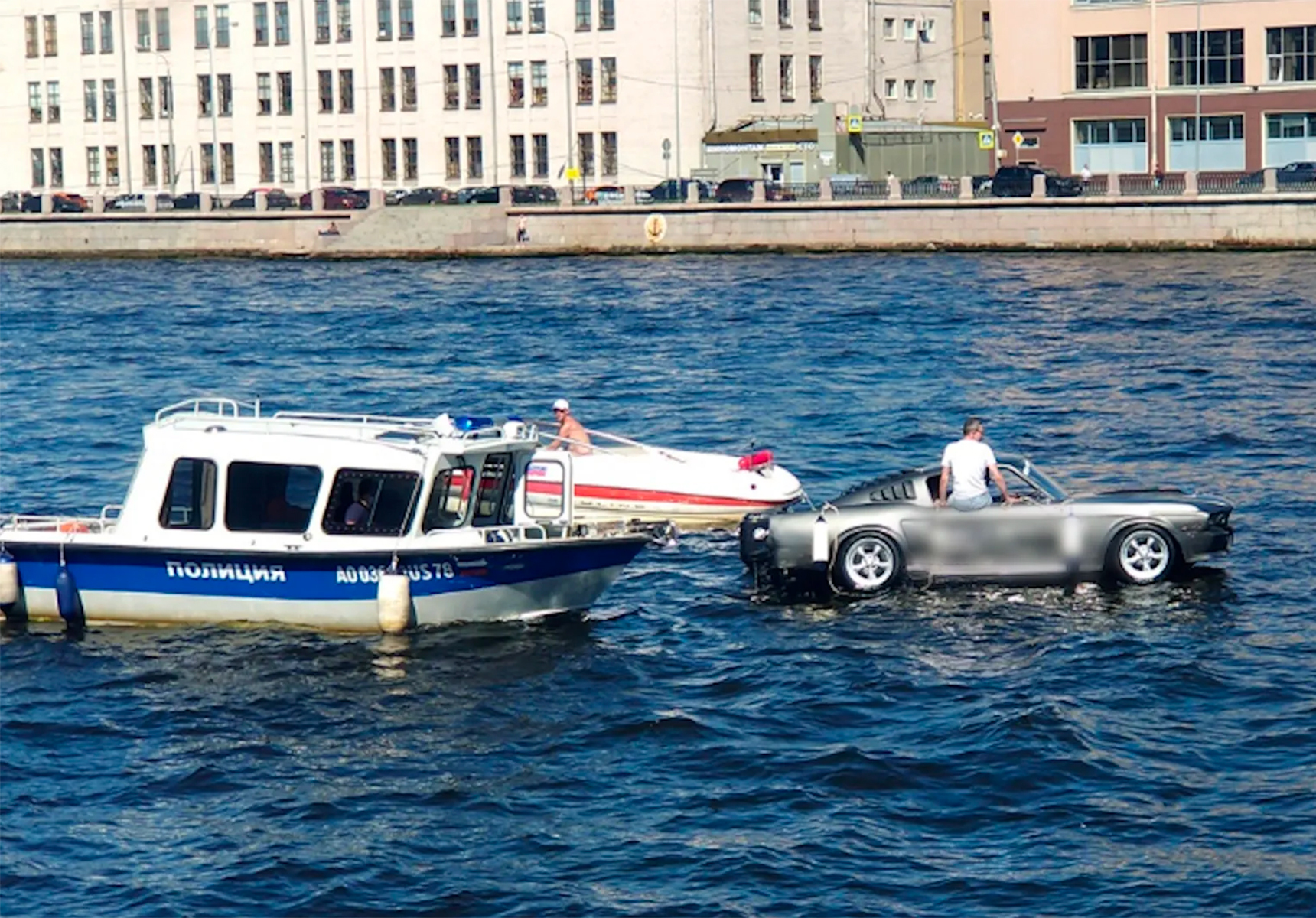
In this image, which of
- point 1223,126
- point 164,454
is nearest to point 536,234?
point 1223,126

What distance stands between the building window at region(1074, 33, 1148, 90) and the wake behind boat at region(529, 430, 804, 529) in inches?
2822

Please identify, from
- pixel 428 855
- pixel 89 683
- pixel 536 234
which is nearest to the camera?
pixel 428 855

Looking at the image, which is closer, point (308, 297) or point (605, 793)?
point (605, 793)

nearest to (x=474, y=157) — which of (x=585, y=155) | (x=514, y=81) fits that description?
(x=514, y=81)

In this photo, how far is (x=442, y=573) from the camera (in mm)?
24000

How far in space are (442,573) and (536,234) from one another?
67.8 meters

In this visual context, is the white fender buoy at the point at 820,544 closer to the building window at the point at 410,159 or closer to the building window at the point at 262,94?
the building window at the point at 410,159

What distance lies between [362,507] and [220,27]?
9707 centimetres

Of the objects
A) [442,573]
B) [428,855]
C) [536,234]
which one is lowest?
[428,855]

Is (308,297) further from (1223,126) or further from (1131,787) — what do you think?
(1131,787)

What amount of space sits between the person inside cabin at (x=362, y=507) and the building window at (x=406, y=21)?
90.4 m

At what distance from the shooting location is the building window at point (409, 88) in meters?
112

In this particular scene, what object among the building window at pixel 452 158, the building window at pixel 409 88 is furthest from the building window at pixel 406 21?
the building window at pixel 452 158

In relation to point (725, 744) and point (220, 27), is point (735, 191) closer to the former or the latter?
point (220, 27)
